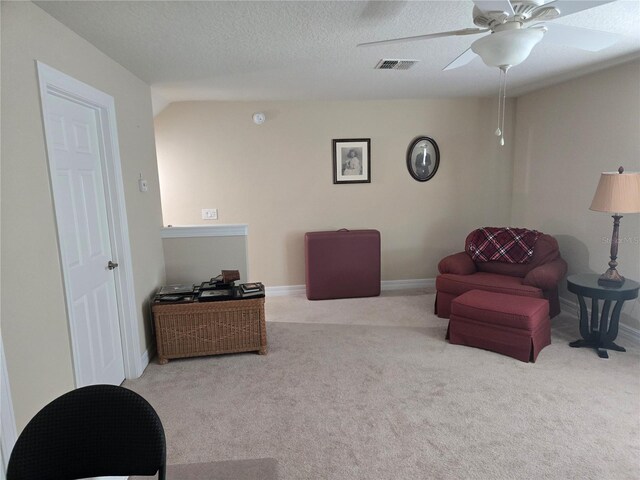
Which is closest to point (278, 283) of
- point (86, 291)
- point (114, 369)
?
point (114, 369)

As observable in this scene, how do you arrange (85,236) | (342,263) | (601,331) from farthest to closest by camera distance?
(342,263)
(601,331)
(85,236)

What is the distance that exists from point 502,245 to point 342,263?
1723mm

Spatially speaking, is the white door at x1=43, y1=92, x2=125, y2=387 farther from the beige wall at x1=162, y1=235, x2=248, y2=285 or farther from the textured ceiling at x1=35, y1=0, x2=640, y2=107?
the beige wall at x1=162, y1=235, x2=248, y2=285

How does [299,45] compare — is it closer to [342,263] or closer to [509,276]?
[342,263]

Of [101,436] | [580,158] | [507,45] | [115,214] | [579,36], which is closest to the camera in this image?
[101,436]

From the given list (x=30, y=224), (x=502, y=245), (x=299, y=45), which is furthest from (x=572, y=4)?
(x=502, y=245)

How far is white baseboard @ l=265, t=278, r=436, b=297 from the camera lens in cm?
491

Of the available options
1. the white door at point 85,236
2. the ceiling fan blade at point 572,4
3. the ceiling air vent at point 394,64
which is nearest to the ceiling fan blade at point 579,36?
the ceiling fan blade at point 572,4

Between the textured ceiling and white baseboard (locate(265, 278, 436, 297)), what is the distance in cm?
228

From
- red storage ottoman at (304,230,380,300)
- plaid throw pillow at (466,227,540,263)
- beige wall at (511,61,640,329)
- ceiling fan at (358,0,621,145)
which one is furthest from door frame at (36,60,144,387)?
beige wall at (511,61,640,329)

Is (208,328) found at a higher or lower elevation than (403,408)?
higher

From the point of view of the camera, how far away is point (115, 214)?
2654mm

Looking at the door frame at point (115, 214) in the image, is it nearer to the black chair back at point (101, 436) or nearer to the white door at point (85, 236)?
the white door at point (85, 236)

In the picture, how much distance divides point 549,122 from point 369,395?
3524 mm
